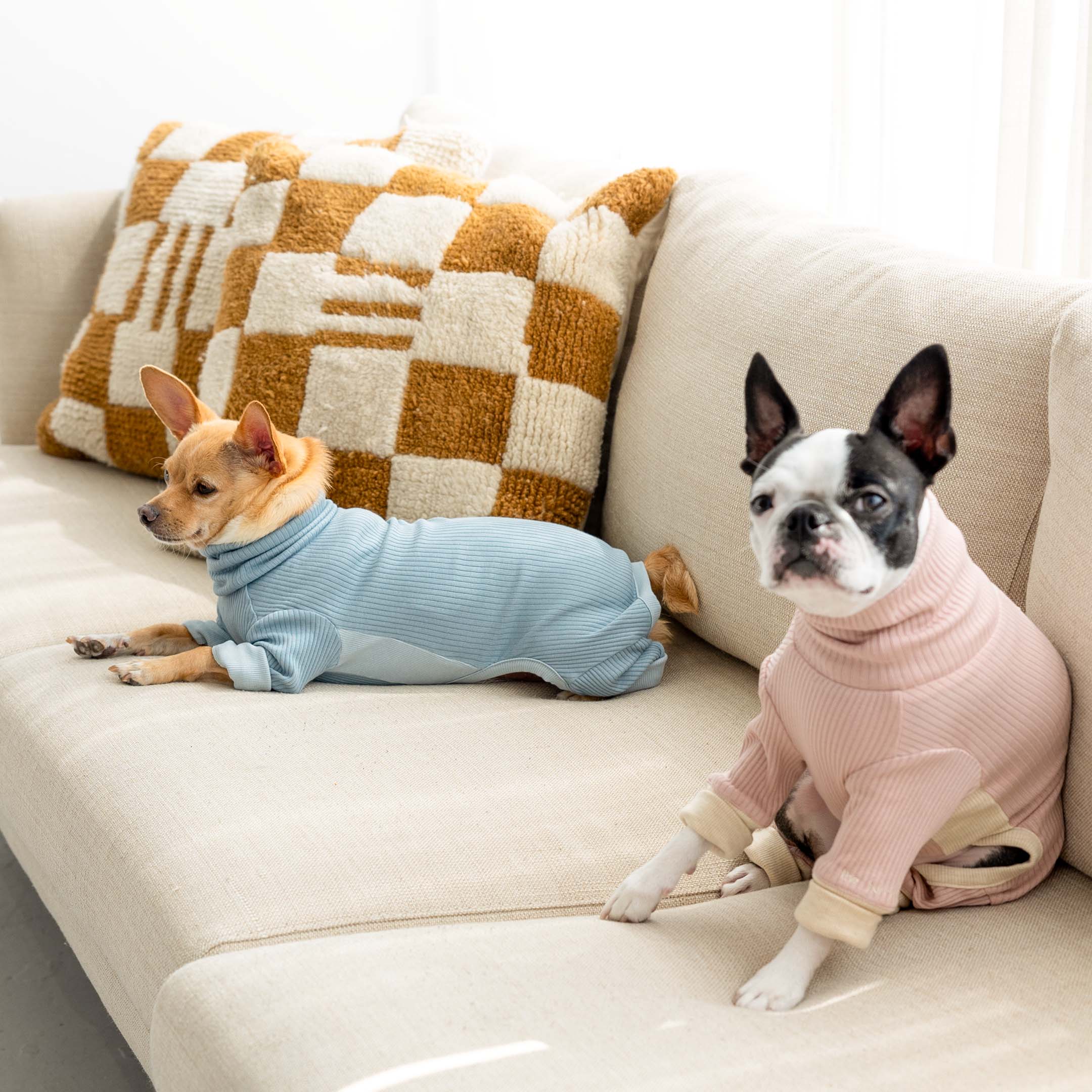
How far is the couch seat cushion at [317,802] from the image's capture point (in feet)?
3.24

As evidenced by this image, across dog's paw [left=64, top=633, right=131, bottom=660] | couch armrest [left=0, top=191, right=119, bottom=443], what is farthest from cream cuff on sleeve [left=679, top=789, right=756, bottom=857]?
couch armrest [left=0, top=191, right=119, bottom=443]

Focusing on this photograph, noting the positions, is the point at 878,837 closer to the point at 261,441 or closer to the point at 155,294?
the point at 261,441

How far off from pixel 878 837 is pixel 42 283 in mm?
2172

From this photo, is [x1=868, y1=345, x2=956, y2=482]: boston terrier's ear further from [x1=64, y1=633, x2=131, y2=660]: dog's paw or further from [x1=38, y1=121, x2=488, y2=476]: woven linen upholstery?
[x1=38, y1=121, x2=488, y2=476]: woven linen upholstery

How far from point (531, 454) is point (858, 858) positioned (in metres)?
0.88

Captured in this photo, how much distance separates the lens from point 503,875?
3.37 feet

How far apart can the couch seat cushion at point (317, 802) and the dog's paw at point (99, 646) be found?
0.05 feet

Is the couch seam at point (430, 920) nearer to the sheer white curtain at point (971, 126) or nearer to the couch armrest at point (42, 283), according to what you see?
the sheer white curtain at point (971, 126)

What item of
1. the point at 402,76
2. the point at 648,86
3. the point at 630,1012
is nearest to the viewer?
the point at 630,1012

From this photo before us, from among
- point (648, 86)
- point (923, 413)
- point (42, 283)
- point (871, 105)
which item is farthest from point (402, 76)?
point (923, 413)

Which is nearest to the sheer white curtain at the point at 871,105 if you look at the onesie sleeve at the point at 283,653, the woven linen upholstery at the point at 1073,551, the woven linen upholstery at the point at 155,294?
the woven linen upholstery at the point at 155,294

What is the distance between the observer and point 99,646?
1.46m

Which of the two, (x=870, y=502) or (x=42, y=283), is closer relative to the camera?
(x=870, y=502)

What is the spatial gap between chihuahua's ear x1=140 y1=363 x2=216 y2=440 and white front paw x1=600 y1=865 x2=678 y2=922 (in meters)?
0.89
